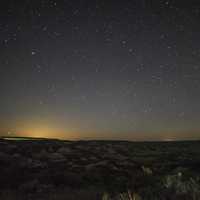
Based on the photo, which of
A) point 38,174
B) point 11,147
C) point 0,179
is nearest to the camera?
point 0,179

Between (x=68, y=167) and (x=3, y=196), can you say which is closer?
(x=3, y=196)

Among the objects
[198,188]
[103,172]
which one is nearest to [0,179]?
[103,172]

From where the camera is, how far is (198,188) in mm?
8430

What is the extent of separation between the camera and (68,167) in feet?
56.6

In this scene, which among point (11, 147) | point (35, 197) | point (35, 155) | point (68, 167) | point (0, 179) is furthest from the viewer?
point (11, 147)

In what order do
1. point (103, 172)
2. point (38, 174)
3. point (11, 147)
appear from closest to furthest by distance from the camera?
point (38, 174) → point (103, 172) → point (11, 147)

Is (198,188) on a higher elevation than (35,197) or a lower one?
higher

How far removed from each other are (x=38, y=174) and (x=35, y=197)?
5.28 m

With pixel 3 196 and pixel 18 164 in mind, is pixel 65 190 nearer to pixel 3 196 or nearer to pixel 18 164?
pixel 3 196

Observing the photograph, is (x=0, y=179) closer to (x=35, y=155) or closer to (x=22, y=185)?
(x=22, y=185)

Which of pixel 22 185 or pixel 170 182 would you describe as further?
pixel 22 185

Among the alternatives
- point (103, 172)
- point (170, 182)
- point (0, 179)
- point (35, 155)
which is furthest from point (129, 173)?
point (35, 155)

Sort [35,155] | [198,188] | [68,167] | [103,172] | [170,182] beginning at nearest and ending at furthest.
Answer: [198,188]
[170,182]
[103,172]
[68,167]
[35,155]

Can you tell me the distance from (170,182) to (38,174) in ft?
24.8
